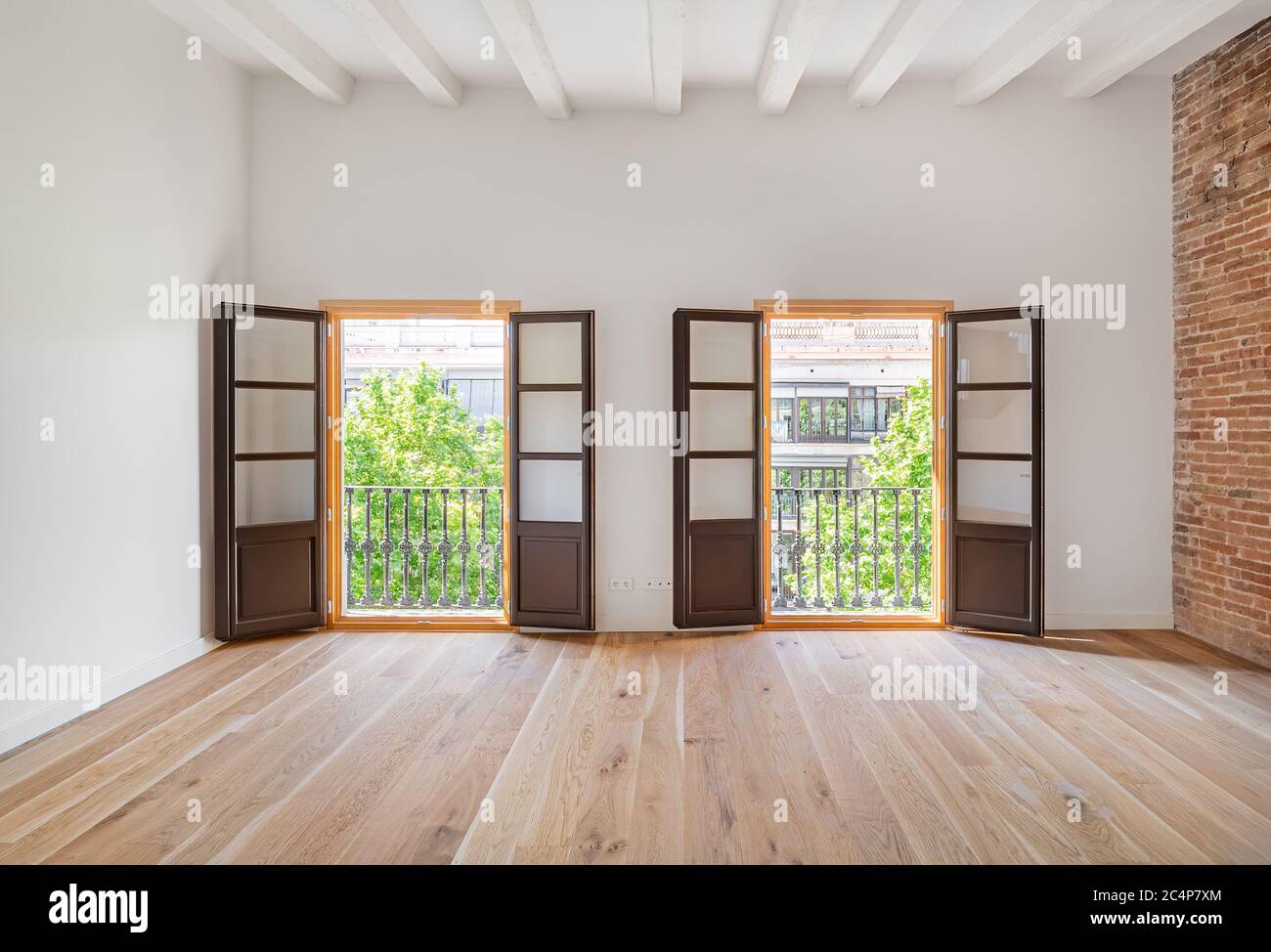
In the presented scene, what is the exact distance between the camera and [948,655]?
15.3ft

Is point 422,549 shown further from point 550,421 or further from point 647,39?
point 647,39

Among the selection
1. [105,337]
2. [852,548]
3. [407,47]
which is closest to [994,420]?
[852,548]

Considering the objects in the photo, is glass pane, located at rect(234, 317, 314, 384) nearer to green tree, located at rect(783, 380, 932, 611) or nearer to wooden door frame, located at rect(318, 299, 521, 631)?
wooden door frame, located at rect(318, 299, 521, 631)

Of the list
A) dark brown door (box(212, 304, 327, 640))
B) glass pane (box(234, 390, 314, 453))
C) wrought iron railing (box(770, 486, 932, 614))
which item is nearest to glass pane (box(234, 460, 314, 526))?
dark brown door (box(212, 304, 327, 640))

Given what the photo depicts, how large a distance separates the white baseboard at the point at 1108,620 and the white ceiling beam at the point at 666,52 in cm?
444

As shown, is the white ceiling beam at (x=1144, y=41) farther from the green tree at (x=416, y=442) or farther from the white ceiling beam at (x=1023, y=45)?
the green tree at (x=416, y=442)

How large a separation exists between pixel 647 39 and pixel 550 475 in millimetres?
2826

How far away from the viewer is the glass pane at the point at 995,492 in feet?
16.5

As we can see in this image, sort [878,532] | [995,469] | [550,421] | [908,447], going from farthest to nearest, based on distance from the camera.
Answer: [908,447] < [878,532] < [550,421] < [995,469]

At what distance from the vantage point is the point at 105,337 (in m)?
3.89

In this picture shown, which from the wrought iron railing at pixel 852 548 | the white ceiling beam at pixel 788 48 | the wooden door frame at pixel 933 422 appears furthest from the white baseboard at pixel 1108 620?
the white ceiling beam at pixel 788 48

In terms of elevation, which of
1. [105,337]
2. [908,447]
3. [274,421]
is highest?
[105,337]
